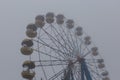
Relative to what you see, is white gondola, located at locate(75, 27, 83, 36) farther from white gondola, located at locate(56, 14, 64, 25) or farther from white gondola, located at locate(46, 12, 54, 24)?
white gondola, located at locate(46, 12, 54, 24)

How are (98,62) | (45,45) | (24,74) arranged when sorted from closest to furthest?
(24,74) < (45,45) < (98,62)

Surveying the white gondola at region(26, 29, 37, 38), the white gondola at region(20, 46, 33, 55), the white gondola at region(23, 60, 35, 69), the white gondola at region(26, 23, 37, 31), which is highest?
the white gondola at region(26, 23, 37, 31)

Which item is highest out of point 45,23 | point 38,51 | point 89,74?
point 45,23

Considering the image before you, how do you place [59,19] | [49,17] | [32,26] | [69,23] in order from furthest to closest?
[69,23] → [59,19] → [49,17] → [32,26]

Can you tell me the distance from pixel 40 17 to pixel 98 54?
553 centimetres

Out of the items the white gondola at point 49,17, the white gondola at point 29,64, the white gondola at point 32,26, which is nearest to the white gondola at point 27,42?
the white gondola at point 32,26

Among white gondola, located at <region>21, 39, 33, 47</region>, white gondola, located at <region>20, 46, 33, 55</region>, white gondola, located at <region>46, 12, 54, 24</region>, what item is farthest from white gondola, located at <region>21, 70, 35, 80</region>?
white gondola, located at <region>46, 12, 54, 24</region>

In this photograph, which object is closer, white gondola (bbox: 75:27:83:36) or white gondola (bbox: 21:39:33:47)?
white gondola (bbox: 21:39:33:47)

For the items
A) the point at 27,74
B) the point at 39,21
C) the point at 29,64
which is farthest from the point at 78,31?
the point at 27,74

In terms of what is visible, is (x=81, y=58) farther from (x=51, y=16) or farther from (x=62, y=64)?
(x=51, y=16)

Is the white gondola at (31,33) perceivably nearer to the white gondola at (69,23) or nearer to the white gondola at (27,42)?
the white gondola at (27,42)

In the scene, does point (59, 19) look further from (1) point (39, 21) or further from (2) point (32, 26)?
(2) point (32, 26)

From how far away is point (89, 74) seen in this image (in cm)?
2544

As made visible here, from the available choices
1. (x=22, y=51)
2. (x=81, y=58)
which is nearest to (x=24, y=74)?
(x=22, y=51)
